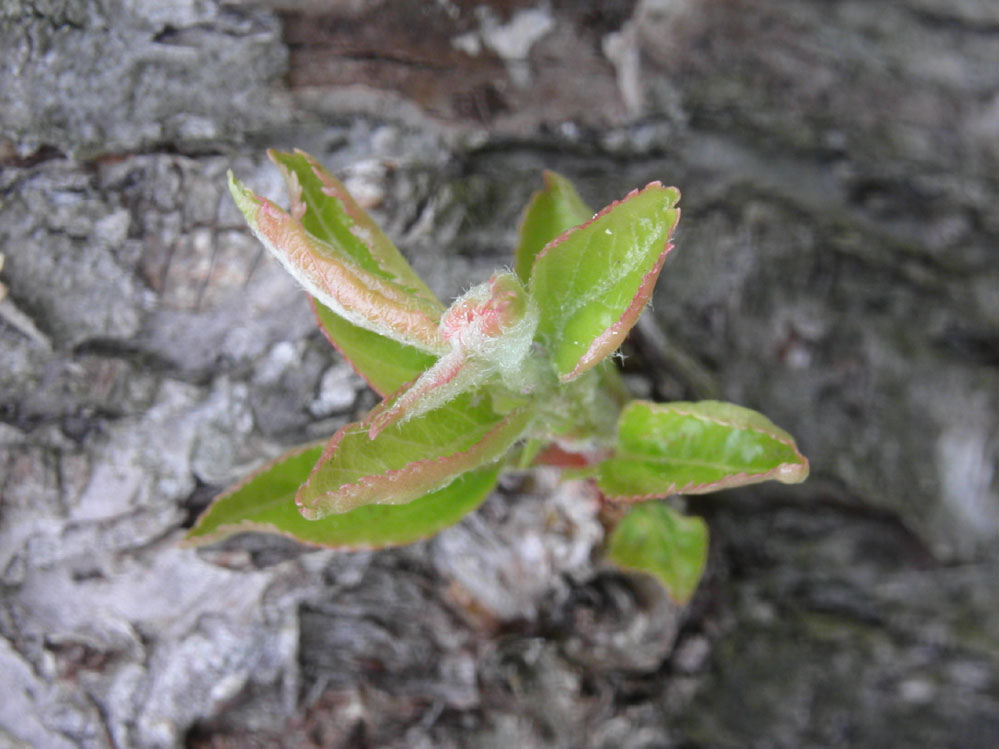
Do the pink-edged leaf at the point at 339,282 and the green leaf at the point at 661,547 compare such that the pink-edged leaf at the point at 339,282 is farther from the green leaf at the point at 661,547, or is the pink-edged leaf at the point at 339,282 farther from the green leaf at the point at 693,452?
the green leaf at the point at 661,547

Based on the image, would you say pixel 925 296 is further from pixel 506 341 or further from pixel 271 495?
pixel 271 495

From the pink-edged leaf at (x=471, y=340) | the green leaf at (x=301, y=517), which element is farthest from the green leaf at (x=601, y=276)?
the green leaf at (x=301, y=517)

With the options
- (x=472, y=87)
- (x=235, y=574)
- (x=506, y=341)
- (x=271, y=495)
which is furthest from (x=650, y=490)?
(x=472, y=87)

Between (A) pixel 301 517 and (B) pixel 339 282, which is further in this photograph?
(A) pixel 301 517

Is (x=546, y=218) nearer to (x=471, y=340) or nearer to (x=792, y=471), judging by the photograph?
(x=471, y=340)

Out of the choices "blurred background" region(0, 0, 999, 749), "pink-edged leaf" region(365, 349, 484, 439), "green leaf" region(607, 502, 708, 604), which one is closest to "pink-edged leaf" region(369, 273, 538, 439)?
"pink-edged leaf" region(365, 349, 484, 439)

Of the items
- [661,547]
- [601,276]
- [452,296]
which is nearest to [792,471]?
[601,276]

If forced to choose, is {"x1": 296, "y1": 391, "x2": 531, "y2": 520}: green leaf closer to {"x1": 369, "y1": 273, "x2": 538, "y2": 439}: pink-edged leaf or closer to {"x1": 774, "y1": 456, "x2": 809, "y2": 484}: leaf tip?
{"x1": 369, "y1": 273, "x2": 538, "y2": 439}: pink-edged leaf
